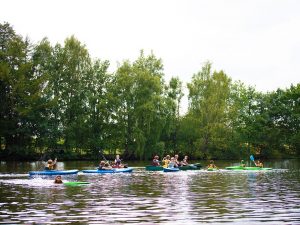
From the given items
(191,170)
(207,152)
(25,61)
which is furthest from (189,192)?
(207,152)

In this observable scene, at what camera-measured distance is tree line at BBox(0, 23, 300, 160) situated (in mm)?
64875

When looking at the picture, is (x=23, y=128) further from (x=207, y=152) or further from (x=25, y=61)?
(x=207, y=152)

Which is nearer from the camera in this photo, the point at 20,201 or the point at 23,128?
the point at 20,201

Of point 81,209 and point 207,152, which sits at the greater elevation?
point 207,152

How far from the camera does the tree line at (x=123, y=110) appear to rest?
213 ft

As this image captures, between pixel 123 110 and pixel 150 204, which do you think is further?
pixel 123 110

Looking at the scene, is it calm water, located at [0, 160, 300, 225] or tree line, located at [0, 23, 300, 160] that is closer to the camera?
calm water, located at [0, 160, 300, 225]

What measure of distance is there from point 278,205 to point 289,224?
444 cm

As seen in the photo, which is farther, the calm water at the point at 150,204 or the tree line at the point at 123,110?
the tree line at the point at 123,110

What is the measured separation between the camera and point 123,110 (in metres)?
72.3

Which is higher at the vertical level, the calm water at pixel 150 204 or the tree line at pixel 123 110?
the tree line at pixel 123 110

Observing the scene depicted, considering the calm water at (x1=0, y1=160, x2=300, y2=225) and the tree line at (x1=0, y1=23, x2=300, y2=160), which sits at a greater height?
the tree line at (x1=0, y1=23, x2=300, y2=160)

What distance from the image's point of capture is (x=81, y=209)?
1797 centimetres

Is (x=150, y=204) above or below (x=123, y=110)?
below
